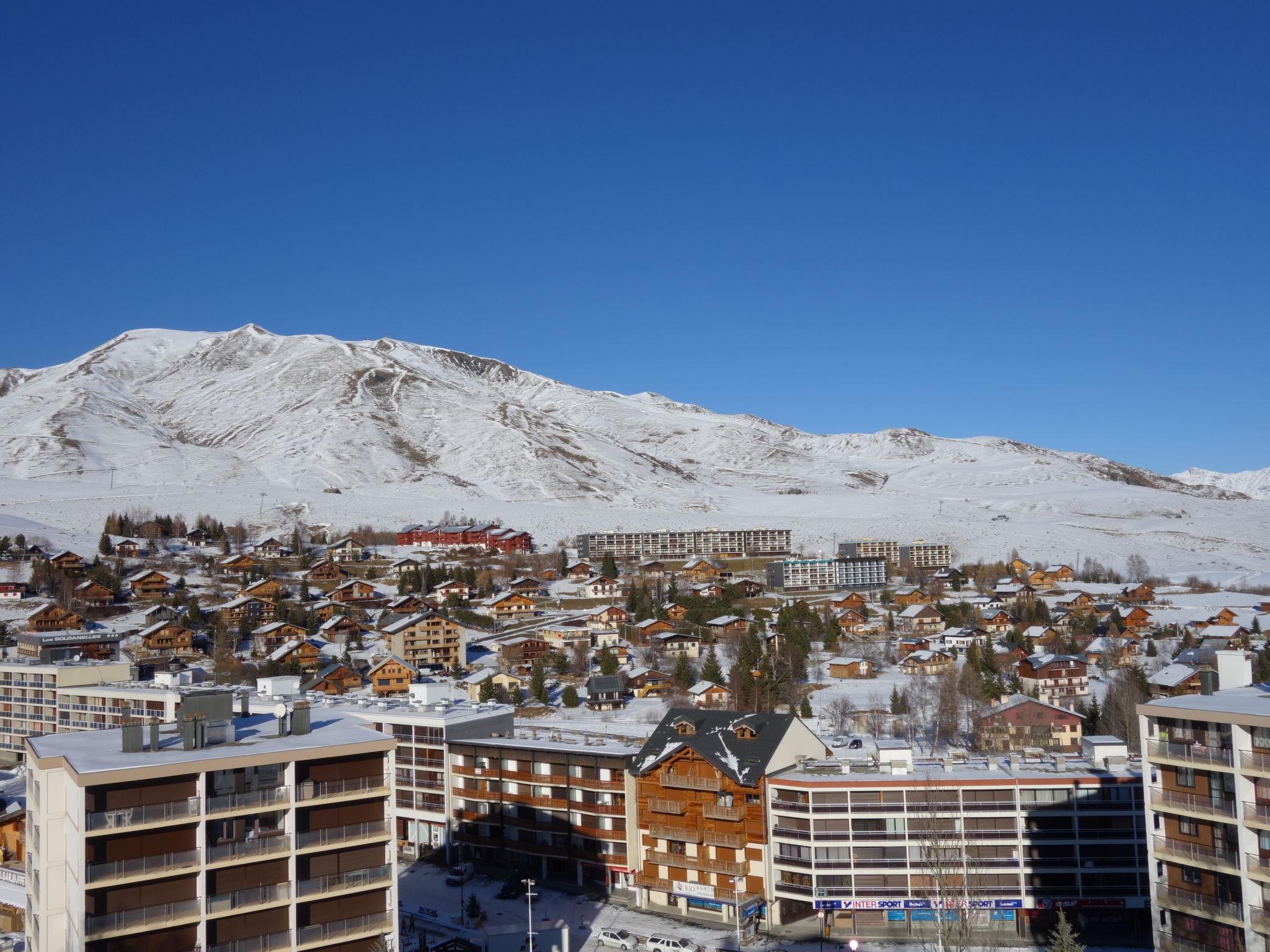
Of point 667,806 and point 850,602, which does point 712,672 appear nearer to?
point 667,806

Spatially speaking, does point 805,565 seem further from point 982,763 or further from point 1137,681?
point 982,763

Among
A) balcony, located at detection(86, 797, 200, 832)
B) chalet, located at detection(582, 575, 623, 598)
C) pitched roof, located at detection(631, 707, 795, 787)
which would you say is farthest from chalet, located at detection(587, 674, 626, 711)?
balcony, located at detection(86, 797, 200, 832)

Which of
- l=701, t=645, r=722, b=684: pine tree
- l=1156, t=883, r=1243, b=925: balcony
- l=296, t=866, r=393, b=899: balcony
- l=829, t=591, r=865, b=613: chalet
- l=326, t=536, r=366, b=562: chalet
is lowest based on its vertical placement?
l=1156, t=883, r=1243, b=925: balcony

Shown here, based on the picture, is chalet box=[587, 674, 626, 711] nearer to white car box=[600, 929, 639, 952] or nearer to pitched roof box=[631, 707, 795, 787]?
pitched roof box=[631, 707, 795, 787]

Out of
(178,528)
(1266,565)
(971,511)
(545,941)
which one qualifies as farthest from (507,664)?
(971,511)

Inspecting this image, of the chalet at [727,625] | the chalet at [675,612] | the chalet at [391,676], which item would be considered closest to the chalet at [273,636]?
the chalet at [391,676]

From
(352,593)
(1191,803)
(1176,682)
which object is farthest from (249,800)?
(352,593)
